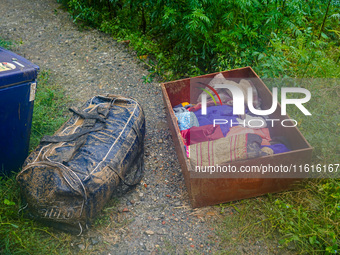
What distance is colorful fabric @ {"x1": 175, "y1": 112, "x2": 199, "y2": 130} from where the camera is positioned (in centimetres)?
338

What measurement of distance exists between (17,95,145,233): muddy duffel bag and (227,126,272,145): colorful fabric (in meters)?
0.98

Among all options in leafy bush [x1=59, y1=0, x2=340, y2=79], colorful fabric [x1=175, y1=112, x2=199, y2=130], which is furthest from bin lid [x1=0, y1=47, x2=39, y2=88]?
leafy bush [x1=59, y1=0, x2=340, y2=79]

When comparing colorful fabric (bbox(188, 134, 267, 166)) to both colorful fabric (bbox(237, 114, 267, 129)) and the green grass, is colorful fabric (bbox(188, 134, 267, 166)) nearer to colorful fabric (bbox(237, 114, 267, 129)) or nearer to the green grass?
colorful fabric (bbox(237, 114, 267, 129))

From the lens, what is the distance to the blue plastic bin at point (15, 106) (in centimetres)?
262

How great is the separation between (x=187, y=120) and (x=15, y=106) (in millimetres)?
1723

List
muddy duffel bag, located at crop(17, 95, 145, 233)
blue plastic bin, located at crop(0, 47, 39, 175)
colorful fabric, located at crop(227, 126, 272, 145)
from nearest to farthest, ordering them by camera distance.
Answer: muddy duffel bag, located at crop(17, 95, 145, 233), blue plastic bin, located at crop(0, 47, 39, 175), colorful fabric, located at crop(227, 126, 272, 145)

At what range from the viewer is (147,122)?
3.99 metres

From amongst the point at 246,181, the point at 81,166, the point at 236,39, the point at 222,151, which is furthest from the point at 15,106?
the point at 236,39

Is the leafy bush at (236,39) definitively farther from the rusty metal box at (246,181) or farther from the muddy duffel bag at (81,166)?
the muddy duffel bag at (81,166)

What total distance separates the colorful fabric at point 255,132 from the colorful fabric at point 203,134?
5.0 inches

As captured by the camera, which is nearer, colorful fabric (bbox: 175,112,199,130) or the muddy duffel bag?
the muddy duffel bag

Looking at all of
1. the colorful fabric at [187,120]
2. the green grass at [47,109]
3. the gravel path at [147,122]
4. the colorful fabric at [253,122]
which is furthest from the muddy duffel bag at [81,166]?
the colorful fabric at [253,122]

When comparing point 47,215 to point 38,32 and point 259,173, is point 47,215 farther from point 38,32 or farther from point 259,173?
point 38,32

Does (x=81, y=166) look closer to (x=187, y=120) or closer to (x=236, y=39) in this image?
(x=187, y=120)
